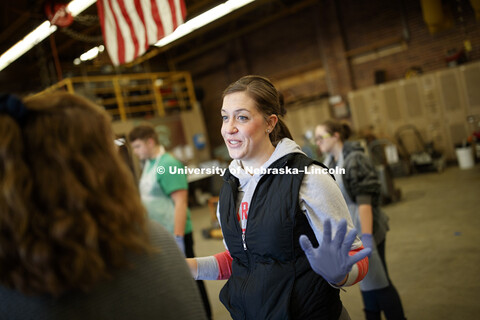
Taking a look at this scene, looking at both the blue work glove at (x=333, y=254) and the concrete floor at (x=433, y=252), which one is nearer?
the blue work glove at (x=333, y=254)

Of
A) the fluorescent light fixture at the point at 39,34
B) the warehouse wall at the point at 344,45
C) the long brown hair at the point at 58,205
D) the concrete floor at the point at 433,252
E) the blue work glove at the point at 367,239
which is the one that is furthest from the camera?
the warehouse wall at the point at 344,45

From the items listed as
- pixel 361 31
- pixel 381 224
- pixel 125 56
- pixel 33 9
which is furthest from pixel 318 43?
pixel 381 224

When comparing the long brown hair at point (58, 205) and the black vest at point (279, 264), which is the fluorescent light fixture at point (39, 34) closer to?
the black vest at point (279, 264)

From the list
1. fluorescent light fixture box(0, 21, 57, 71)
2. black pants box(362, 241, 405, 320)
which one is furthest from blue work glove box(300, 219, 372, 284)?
fluorescent light fixture box(0, 21, 57, 71)

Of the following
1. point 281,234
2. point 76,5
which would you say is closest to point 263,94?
point 281,234

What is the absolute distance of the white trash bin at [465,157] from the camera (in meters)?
8.62

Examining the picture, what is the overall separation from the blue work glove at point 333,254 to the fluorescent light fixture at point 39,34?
6.57m

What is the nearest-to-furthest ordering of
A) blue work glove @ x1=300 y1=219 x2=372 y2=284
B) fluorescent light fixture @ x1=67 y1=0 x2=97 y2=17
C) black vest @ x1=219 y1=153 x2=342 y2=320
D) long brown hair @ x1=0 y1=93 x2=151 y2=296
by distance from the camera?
long brown hair @ x1=0 y1=93 x2=151 y2=296 < blue work glove @ x1=300 y1=219 x2=372 y2=284 < black vest @ x1=219 y1=153 x2=342 y2=320 < fluorescent light fixture @ x1=67 y1=0 x2=97 y2=17

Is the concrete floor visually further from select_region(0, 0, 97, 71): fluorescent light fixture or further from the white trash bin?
select_region(0, 0, 97, 71): fluorescent light fixture

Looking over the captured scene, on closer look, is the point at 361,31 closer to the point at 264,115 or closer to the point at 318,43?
the point at 318,43

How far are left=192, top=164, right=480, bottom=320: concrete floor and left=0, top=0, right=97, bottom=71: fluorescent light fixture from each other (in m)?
4.58

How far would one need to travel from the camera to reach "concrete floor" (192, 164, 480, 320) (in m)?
3.15

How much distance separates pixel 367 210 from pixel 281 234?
125 centimetres

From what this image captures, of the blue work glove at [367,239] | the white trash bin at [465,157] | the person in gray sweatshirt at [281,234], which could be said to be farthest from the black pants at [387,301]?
the white trash bin at [465,157]
